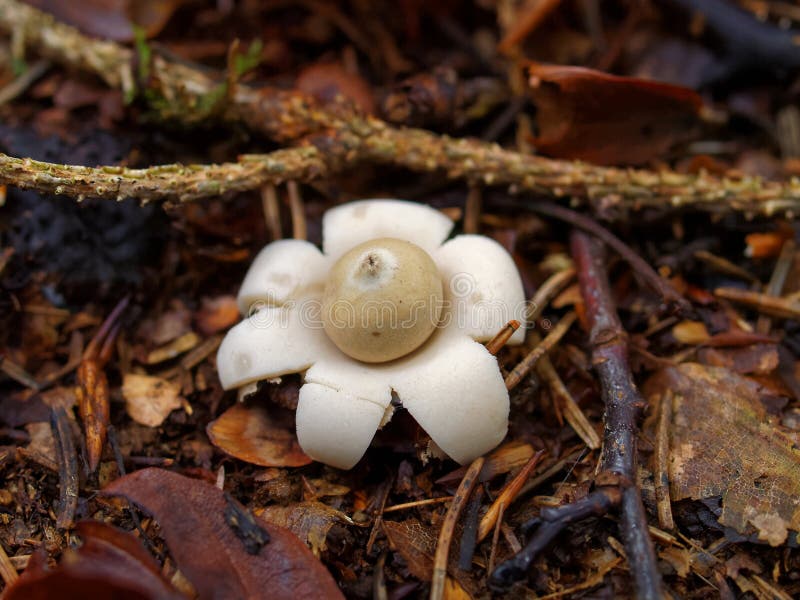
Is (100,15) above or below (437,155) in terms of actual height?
above

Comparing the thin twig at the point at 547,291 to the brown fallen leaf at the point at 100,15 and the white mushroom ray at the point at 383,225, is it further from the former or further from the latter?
the brown fallen leaf at the point at 100,15

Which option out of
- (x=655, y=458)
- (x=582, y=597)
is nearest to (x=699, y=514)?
(x=655, y=458)

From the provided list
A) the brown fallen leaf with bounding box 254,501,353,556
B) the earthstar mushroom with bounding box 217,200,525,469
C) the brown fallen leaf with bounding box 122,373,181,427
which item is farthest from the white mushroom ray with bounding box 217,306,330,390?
the brown fallen leaf with bounding box 254,501,353,556

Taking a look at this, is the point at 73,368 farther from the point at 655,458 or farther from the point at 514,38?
the point at 514,38

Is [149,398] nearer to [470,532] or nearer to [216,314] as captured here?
[216,314]

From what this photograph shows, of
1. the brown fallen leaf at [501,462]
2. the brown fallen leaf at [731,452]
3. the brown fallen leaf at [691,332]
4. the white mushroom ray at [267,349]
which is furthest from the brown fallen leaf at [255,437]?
Result: the brown fallen leaf at [691,332]

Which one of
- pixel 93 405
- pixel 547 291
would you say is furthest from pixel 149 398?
pixel 547 291

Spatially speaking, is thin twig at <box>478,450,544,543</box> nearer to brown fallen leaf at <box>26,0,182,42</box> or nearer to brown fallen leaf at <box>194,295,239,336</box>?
brown fallen leaf at <box>194,295,239,336</box>
